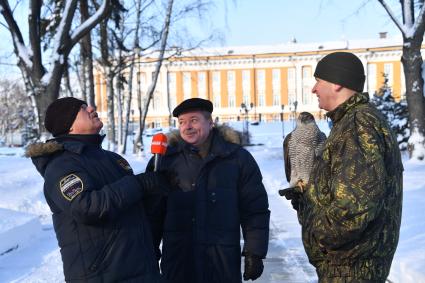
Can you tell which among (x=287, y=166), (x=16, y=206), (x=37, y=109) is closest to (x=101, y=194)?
(x=287, y=166)

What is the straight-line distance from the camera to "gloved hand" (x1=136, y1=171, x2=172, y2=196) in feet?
8.93

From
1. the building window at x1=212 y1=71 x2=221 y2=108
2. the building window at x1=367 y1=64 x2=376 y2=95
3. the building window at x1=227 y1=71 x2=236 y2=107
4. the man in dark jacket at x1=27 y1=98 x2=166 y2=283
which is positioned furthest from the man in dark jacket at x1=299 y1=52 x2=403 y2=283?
the building window at x1=367 y1=64 x2=376 y2=95

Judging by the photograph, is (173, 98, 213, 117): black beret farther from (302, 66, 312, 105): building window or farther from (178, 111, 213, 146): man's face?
(302, 66, 312, 105): building window

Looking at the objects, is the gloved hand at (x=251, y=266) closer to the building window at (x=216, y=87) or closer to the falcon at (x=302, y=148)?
the falcon at (x=302, y=148)

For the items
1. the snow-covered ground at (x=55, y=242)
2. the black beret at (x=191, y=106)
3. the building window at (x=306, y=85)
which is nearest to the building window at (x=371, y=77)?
the building window at (x=306, y=85)

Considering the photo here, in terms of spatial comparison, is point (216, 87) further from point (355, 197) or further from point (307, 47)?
point (355, 197)

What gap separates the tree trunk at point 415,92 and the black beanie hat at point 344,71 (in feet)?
45.8

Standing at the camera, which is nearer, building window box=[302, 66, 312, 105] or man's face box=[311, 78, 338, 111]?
man's face box=[311, 78, 338, 111]

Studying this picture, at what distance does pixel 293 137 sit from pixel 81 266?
608cm

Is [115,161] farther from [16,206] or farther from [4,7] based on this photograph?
[4,7]

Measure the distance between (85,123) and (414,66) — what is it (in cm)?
1433

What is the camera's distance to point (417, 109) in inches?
627

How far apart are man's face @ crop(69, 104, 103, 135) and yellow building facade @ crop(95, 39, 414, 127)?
7788 centimetres

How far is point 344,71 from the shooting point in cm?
255
